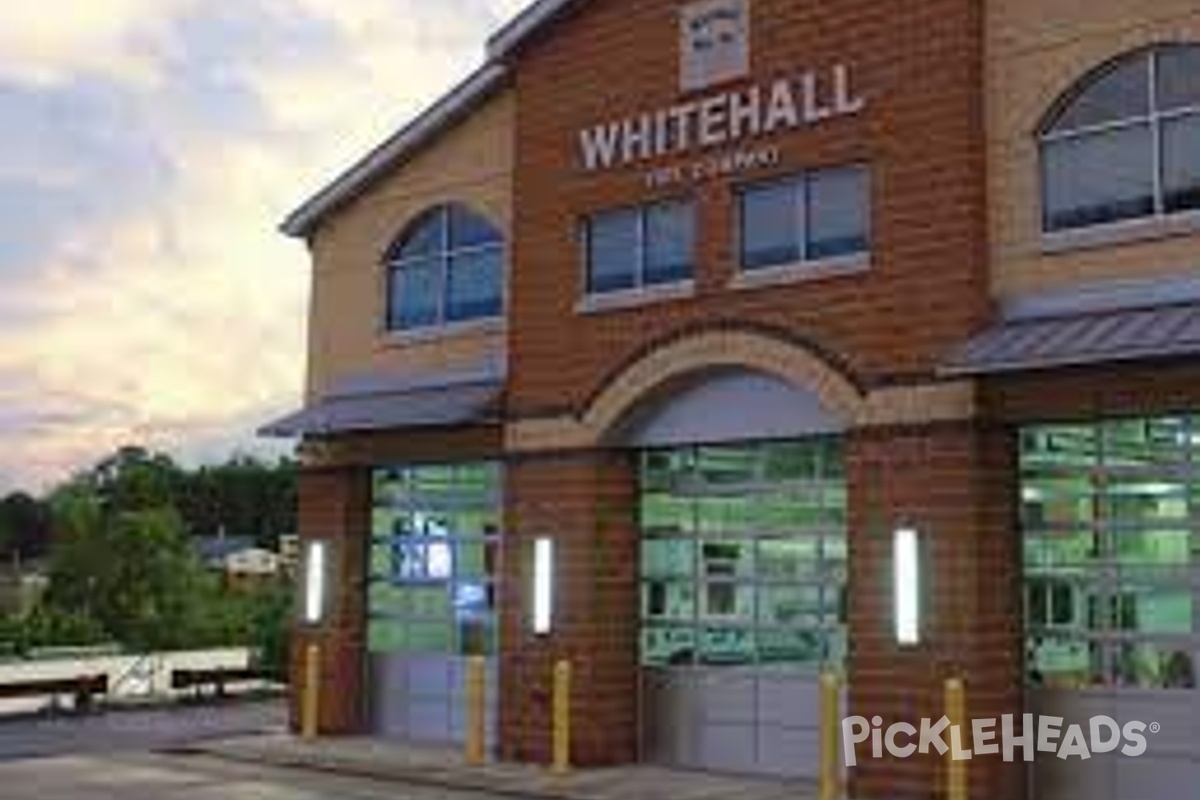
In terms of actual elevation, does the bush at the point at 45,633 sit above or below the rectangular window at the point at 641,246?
below

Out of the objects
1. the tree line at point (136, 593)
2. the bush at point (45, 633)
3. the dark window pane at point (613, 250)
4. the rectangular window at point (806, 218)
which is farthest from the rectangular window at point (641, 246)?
the bush at point (45, 633)

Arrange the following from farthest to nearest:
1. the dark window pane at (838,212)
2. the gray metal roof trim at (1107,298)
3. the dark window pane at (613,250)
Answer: the dark window pane at (613,250) → the dark window pane at (838,212) → the gray metal roof trim at (1107,298)

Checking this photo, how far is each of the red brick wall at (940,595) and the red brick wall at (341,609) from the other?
30.7 feet

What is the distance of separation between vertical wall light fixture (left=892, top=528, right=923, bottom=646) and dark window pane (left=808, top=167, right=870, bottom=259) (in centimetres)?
339

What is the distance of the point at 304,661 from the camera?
28016mm

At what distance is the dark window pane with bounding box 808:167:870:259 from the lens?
21594 millimetres

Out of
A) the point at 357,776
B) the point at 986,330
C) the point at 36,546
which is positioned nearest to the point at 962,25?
the point at 986,330

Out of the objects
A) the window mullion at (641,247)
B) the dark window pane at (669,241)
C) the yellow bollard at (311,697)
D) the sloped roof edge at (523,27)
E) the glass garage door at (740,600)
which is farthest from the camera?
the yellow bollard at (311,697)

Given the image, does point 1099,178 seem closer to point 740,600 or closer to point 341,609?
point 740,600

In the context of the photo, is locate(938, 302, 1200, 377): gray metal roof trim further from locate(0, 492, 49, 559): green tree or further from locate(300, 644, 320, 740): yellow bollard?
locate(0, 492, 49, 559): green tree

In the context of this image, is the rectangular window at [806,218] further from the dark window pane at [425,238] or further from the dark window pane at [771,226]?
the dark window pane at [425,238]

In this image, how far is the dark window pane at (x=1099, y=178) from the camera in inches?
765

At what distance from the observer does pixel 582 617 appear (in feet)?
77.9

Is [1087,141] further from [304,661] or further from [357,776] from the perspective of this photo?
[304,661]
